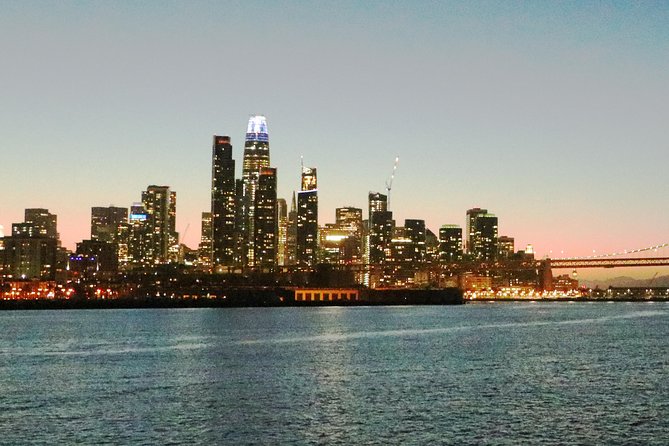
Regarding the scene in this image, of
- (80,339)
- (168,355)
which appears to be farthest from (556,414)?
(80,339)

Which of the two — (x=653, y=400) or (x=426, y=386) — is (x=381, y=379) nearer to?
(x=426, y=386)

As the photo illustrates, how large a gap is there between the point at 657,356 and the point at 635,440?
31809 mm

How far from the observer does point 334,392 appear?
136ft


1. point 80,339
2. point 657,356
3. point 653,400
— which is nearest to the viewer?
point 653,400

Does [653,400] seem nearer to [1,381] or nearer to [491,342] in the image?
[1,381]

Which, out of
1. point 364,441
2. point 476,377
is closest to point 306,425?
point 364,441

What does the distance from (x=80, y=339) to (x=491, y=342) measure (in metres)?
34.3

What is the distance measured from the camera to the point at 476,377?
156 feet

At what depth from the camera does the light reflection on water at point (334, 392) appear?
31234 millimetres

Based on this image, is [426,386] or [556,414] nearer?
[556,414]

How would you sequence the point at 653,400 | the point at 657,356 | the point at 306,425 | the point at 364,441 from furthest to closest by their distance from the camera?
the point at 657,356
the point at 653,400
the point at 306,425
the point at 364,441

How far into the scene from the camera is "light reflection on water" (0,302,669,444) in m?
31.2

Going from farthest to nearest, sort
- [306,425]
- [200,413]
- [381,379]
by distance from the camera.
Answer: [381,379], [200,413], [306,425]

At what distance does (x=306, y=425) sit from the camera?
107ft
